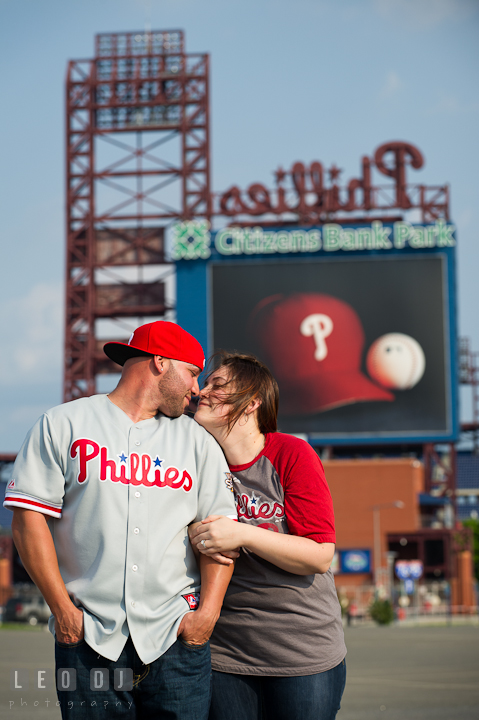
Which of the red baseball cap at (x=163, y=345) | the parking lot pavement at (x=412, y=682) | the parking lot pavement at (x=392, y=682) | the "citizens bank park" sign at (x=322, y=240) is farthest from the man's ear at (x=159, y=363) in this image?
the "citizens bank park" sign at (x=322, y=240)

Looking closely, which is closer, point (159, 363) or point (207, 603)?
point (207, 603)

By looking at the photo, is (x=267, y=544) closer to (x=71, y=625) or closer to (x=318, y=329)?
(x=71, y=625)

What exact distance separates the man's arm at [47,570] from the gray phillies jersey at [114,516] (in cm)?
4

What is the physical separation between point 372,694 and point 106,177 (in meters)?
48.4

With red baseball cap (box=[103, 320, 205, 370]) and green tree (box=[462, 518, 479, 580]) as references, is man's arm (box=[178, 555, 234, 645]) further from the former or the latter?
green tree (box=[462, 518, 479, 580])

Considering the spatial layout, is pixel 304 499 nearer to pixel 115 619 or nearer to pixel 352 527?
pixel 115 619

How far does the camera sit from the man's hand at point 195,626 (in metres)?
3.36

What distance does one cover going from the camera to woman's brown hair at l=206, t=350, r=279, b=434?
375 centimetres

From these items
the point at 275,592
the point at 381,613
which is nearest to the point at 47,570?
the point at 275,592

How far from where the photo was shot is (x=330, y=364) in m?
50.0

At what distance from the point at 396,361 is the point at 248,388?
46.5 m

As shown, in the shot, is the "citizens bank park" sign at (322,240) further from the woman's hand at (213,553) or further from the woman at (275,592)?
the woman's hand at (213,553)

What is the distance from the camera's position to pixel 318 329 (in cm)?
5025

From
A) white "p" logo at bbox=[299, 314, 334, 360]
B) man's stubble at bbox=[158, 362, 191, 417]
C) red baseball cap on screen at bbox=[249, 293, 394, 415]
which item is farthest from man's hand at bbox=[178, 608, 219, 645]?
white "p" logo at bbox=[299, 314, 334, 360]
